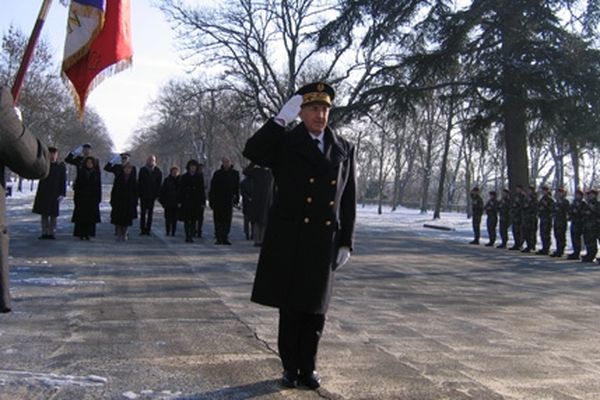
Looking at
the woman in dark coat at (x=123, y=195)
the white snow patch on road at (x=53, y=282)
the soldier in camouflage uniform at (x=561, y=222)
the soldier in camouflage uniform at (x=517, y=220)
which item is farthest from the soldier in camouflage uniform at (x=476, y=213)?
the white snow patch on road at (x=53, y=282)

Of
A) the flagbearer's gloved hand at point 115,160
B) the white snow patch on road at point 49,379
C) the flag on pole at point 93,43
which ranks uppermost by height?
the flag on pole at point 93,43

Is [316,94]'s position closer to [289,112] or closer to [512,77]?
[289,112]

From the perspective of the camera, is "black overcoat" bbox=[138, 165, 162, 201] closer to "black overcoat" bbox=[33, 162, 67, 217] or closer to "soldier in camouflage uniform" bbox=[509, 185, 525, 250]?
"black overcoat" bbox=[33, 162, 67, 217]

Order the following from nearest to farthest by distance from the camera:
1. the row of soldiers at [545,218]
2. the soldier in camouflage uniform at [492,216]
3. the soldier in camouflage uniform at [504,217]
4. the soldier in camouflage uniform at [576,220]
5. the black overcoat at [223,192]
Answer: the black overcoat at [223,192]
the row of soldiers at [545,218]
the soldier in camouflage uniform at [576,220]
the soldier in camouflage uniform at [504,217]
the soldier in camouflage uniform at [492,216]

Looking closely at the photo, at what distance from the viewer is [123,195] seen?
612 inches

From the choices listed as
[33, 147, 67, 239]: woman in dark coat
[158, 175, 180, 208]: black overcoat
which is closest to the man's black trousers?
[33, 147, 67, 239]: woman in dark coat

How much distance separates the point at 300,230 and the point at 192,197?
1228 centimetres

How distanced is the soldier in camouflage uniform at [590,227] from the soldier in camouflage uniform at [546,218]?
1.43 m

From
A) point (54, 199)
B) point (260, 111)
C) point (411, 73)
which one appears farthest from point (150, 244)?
point (260, 111)

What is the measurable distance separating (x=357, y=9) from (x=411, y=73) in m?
4.30

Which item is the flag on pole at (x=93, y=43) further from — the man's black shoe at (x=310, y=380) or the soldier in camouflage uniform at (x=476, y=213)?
the soldier in camouflage uniform at (x=476, y=213)

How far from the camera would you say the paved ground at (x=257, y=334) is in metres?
4.65

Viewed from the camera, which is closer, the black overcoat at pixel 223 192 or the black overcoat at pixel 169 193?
the black overcoat at pixel 223 192

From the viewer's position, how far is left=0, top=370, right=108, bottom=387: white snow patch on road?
14.7 feet
